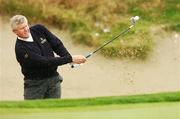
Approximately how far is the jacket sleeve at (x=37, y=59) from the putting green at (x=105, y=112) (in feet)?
2.30

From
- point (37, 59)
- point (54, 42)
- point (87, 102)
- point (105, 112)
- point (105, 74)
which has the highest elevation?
point (105, 74)

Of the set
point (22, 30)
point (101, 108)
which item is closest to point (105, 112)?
point (101, 108)

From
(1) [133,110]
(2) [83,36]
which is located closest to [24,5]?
(2) [83,36]

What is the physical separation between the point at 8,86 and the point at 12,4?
1.27 meters

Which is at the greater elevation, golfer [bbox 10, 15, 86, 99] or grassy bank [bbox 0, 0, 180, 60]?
grassy bank [bbox 0, 0, 180, 60]

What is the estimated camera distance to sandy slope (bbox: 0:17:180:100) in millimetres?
9305

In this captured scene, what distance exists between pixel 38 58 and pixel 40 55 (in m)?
0.06

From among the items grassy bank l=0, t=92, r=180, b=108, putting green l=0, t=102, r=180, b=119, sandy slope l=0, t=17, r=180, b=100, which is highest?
sandy slope l=0, t=17, r=180, b=100

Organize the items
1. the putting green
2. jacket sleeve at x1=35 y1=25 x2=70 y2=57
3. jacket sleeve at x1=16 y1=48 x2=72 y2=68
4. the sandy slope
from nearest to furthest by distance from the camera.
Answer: the putting green, jacket sleeve at x1=16 y1=48 x2=72 y2=68, jacket sleeve at x1=35 y1=25 x2=70 y2=57, the sandy slope

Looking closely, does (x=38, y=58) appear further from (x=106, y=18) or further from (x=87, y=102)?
(x=106, y=18)

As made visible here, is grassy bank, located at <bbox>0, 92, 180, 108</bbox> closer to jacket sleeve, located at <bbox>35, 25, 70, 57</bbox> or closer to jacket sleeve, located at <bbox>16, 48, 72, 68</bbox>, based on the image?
jacket sleeve, located at <bbox>16, 48, 72, 68</bbox>

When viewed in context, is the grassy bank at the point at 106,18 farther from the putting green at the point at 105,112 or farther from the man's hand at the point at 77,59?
the putting green at the point at 105,112

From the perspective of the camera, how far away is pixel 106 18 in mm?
10398

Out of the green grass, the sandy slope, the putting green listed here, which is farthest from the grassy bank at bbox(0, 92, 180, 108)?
the sandy slope
